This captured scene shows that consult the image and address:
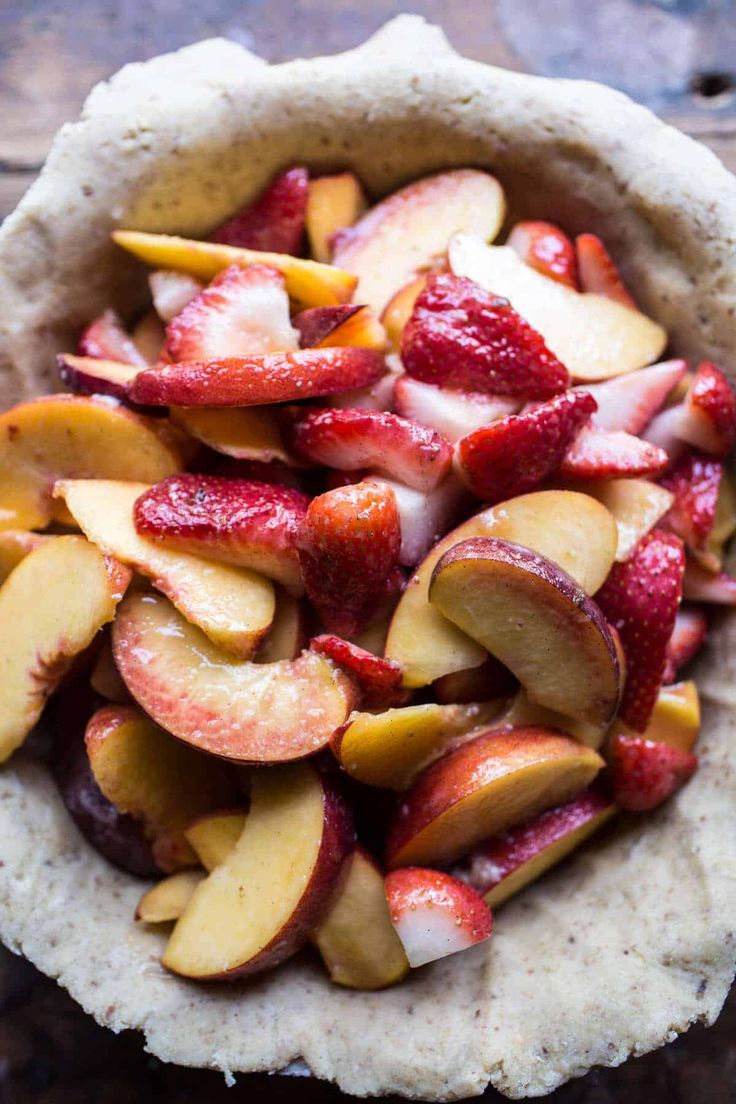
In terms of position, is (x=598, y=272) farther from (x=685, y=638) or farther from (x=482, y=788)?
(x=482, y=788)

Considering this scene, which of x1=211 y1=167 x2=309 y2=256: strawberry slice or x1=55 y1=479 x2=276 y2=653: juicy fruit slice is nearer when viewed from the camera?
x1=55 y1=479 x2=276 y2=653: juicy fruit slice

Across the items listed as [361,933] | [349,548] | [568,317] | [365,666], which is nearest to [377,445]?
[349,548]

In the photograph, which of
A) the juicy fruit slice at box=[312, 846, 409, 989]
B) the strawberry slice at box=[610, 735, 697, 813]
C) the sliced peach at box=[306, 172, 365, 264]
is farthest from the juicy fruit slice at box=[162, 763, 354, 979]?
the sliced peach at box=[306, 172, 365, 264]

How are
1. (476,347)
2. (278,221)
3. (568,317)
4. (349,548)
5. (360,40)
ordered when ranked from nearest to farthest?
(349,548) < (476,347) < (568,317) < (278,221) < (360,40)

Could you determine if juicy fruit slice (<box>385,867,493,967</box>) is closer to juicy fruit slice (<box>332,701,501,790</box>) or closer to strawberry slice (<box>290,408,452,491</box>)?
juicy fruit slice (<box>332,701,501,790</box>)

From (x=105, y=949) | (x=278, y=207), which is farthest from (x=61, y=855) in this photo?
(x=278, y=207)

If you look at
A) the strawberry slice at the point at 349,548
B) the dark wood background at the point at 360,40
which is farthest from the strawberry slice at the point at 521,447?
the dark wood background at the point at 360,40

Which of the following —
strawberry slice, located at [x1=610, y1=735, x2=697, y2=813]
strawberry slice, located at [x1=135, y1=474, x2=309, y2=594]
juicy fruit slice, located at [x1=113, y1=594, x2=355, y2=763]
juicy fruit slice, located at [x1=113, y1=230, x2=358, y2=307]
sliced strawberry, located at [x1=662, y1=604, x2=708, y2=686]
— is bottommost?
strawberry slice, located at [x1=610, y1=735, x2=697, y2=813]
